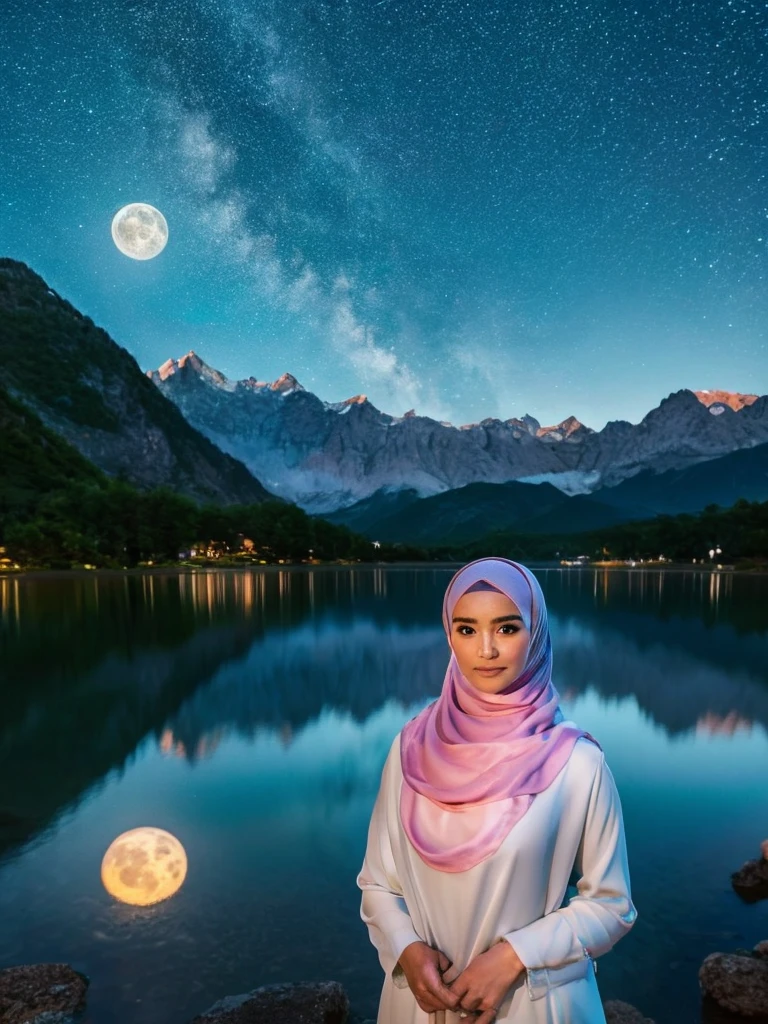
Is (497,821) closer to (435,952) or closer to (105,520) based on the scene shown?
(435,952)

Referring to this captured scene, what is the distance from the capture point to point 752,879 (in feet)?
21.9

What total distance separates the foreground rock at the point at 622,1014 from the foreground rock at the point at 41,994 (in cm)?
359

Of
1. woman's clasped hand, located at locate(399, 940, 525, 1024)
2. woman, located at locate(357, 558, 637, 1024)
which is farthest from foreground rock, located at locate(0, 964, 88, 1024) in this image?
woman's clasped hand, located at locate(399, 940, 525, 1024)

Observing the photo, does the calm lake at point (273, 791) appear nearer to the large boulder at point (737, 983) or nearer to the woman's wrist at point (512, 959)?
the large boulder at point (737, 983)

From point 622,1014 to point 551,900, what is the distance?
3.29 m

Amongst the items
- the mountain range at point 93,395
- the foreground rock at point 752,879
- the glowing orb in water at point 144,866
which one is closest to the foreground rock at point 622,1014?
the foreground rock at point 752,879

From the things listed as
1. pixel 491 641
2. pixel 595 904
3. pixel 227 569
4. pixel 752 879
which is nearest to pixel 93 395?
pixel 227 569

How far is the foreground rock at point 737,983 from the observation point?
4664 millimetres

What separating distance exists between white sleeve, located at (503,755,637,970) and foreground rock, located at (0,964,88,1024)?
4148 millimetres

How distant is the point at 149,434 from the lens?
172 m

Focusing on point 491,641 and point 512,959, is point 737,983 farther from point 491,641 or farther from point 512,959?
point 491,641

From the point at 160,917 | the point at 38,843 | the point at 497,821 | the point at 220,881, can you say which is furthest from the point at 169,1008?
the point at 497,821

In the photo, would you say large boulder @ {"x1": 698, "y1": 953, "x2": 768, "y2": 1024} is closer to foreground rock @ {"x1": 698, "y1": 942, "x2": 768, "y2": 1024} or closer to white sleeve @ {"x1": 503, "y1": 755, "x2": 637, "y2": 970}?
foreground rock @ {"x1": 698, "y1": 942, "x2": 768, "y2": 1024}

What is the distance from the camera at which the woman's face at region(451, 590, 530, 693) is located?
6.97 ft
